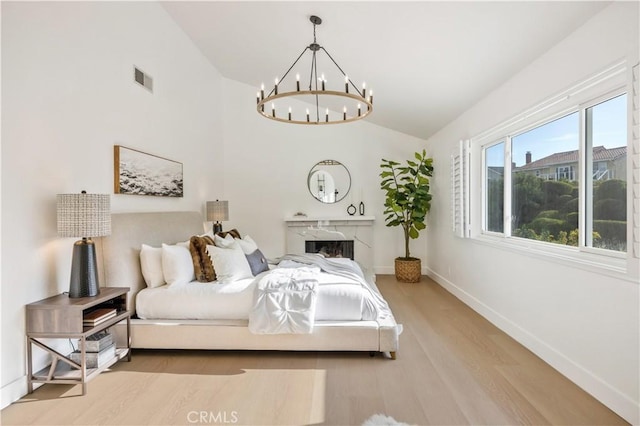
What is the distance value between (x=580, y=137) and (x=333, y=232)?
411cm

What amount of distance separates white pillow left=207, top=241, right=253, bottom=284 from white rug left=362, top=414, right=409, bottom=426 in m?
1.76

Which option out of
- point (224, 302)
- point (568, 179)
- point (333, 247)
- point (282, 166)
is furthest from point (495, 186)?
point (282, 166)

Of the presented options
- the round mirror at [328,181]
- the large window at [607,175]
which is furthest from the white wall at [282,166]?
the large window at [607,175]

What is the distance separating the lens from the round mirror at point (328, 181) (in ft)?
20.6

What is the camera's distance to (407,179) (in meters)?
5.87

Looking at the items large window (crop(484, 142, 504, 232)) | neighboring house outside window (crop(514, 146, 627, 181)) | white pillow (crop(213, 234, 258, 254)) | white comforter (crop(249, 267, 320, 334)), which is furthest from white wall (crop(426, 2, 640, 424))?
white pillow (crop(213, 234, 258, 254))

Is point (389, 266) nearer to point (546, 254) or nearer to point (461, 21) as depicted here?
point (546, 254)

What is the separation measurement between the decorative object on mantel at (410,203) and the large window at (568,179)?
168cm

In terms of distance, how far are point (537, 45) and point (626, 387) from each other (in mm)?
2427

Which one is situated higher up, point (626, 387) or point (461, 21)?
point (461, 21)

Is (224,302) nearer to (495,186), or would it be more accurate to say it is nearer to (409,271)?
(495,186)

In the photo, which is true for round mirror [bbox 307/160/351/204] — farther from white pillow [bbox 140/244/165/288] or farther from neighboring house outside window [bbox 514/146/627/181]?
white pillow [bbox 140/244/165/288]

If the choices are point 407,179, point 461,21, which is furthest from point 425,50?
point 407,179

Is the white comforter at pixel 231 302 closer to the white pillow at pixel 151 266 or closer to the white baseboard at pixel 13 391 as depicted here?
the white pillow at pixel 151 266
